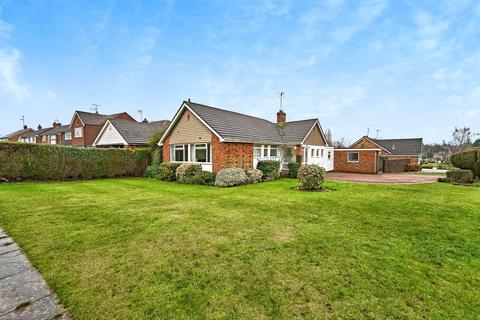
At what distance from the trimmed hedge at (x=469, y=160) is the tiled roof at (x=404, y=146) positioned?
25711mm

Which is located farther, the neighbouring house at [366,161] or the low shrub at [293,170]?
the neighbouring house at [366,161]

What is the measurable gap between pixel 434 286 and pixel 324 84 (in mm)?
21718

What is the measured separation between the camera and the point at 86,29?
1456 centimetres

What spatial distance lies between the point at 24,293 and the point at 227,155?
1228 cm

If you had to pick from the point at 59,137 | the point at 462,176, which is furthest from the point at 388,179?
the point at 59,137

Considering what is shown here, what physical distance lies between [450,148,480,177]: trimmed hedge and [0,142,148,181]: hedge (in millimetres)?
26212

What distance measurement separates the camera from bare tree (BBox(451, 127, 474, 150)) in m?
49.9

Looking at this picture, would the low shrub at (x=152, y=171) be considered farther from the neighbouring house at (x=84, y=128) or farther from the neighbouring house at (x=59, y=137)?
the neighbouring house at (x=59, y=137)

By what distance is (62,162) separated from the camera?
15.4 meters

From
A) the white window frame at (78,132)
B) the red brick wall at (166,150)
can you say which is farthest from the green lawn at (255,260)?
the white window frame at (78,132)

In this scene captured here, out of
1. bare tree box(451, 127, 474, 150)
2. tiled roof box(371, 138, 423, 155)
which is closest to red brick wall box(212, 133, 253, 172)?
tiled roof box(371, 138, 423, 155)

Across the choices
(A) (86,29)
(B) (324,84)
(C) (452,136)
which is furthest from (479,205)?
(C) (452,136)

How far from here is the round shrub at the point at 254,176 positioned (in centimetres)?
1490

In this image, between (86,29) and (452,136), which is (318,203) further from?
(452,136)
